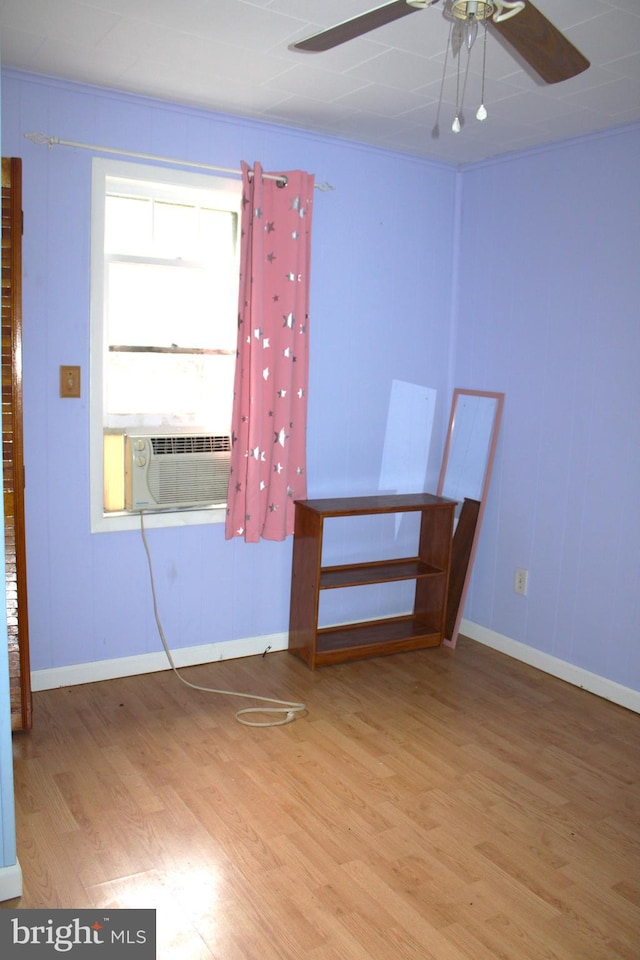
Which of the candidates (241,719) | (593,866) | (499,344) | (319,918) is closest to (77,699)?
(241,719)

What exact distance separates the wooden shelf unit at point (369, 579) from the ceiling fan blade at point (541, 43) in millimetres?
2121

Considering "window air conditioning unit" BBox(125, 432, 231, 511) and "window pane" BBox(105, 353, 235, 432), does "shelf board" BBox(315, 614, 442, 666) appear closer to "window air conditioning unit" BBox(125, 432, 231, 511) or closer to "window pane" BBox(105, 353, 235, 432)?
"window air conditioning unit" BBox(125, 432, 231, 511)

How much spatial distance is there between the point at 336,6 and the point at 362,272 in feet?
5.43

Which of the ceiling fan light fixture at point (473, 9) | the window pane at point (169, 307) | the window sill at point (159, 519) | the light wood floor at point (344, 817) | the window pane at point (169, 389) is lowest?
the light wood floor at point (344, 817)

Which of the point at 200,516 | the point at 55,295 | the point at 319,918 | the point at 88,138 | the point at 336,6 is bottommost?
the point at 319,918

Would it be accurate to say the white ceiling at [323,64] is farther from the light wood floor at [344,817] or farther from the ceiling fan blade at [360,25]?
the light wood floor at [344,817]

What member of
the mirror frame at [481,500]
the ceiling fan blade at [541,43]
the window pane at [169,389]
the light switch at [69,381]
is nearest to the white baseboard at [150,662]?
the mirror frame at [481,500]

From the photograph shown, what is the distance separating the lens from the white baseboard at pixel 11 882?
81.0 inches

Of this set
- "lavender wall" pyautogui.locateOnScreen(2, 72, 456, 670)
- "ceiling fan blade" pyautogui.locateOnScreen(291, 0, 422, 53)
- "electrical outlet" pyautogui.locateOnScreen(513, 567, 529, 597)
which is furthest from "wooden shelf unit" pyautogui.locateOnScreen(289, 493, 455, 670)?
"ceiling fan blade" pyautogui.locateOnScreen(291, 0, 422, 53)

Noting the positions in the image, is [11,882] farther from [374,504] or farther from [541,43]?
[541,43]

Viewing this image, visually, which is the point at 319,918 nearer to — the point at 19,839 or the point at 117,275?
the point at 19,839

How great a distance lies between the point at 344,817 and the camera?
255cm

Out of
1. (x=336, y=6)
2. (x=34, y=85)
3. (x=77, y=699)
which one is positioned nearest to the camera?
(x=336, y=6)

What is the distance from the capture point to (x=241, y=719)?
319 cm
